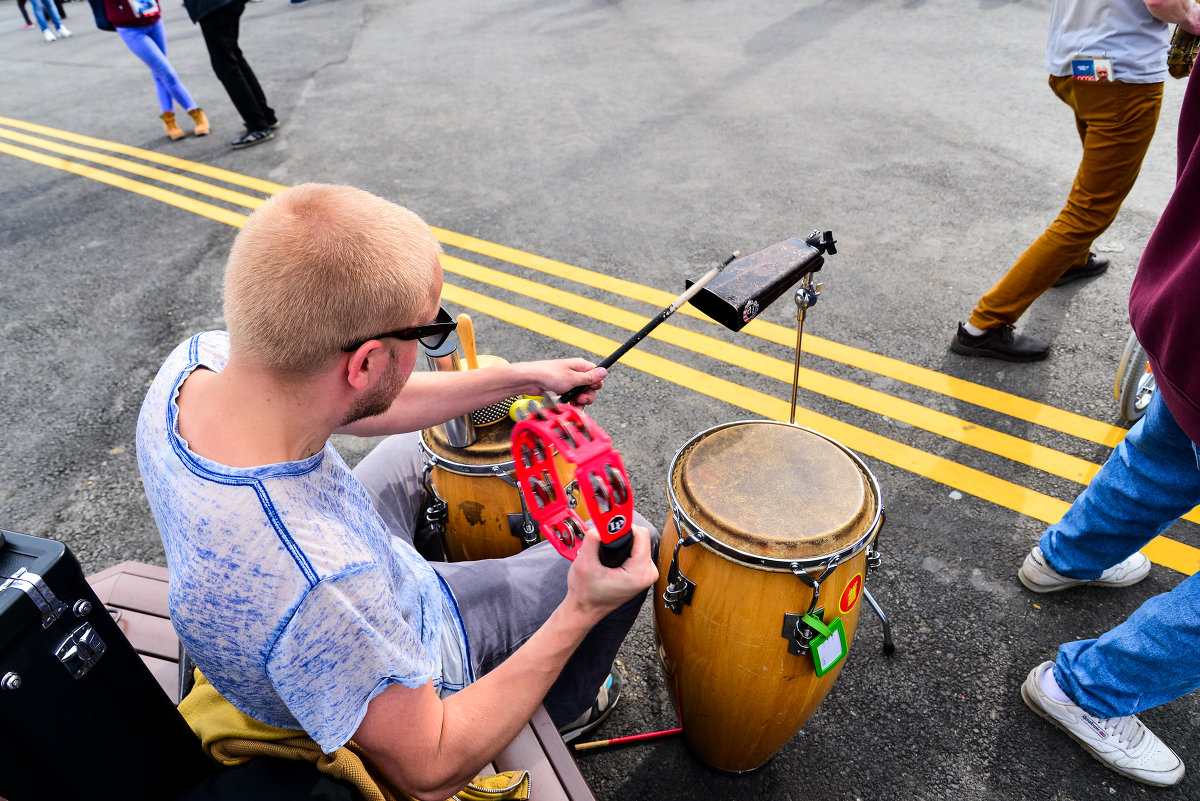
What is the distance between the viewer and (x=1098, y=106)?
9.36ft

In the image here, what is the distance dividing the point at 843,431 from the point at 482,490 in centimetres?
173

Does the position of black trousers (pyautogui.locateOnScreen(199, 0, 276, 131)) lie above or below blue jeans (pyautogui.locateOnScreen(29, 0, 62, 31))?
below

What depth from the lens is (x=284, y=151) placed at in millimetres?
6207

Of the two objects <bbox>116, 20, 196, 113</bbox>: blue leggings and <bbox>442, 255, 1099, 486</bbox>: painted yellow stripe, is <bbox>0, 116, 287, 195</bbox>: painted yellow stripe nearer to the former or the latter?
<bbox>116, 20, 196, 113</bbox>: blue leggings

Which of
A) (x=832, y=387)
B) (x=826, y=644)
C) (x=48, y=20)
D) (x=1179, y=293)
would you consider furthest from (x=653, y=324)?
(x=48, y=20)

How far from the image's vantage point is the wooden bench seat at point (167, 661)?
1523mm

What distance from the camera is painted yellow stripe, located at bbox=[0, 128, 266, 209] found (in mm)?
5566

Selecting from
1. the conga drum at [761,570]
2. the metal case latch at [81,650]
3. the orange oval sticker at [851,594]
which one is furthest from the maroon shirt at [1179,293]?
the metal case latch at [81,650]

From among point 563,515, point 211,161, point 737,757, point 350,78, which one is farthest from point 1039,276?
point 350,78

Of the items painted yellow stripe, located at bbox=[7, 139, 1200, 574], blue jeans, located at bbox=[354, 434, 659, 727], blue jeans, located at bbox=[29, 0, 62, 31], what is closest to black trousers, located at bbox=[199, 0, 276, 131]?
painted yellow stripe, located at bbox=[7, 139, 1200, 574]

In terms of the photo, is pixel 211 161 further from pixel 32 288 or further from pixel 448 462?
pixel 448 462

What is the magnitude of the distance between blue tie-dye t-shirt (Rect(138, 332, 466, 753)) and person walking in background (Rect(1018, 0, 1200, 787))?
5.55 ft

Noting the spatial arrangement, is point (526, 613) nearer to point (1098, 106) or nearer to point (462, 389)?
point (462, 389)

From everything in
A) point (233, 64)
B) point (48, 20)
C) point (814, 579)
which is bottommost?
point (814, 579)
